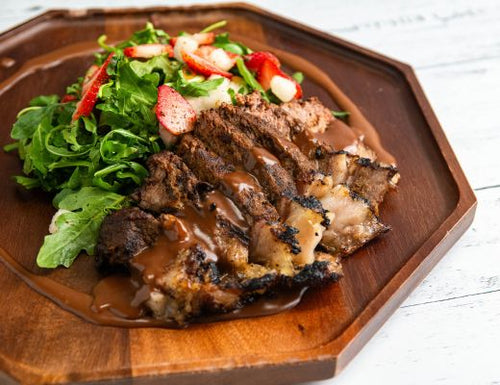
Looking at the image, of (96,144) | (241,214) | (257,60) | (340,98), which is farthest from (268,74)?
(241,214)

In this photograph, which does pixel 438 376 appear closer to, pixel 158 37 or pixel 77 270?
pixel 77 270

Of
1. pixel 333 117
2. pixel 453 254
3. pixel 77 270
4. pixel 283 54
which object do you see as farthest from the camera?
pixel 283 54

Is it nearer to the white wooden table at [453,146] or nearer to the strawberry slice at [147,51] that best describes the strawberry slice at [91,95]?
the strawberry slice at [147,51]

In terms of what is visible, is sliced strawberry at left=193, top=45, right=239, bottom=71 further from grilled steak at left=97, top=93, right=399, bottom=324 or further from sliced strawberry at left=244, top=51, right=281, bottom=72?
grilled steak at left=97, top=93, right=399, bottom=324

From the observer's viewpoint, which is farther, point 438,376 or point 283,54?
point 283,54

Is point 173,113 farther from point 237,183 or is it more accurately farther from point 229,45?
point 229,45

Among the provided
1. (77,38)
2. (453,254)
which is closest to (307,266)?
(453,254)

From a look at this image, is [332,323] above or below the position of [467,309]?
above
